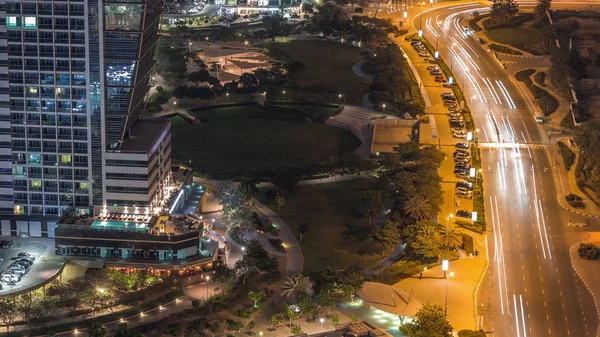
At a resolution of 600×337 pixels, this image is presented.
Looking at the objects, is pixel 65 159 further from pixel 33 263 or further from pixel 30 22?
pixel 30 22

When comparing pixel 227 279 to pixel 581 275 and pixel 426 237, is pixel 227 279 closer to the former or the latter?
pixel 426 237

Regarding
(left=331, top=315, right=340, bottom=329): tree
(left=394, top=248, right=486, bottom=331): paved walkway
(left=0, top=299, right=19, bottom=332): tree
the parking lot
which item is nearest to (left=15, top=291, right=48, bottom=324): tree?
(left=0, top=299, right=19, bottom=332): tree

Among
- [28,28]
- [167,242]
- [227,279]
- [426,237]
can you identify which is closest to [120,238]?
[167,242]

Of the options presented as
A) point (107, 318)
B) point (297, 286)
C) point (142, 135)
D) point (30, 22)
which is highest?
point (30, 22)

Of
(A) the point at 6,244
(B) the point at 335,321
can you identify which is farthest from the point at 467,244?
(A) the point at 6,244

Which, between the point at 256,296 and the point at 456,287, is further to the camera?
the point at 456,287

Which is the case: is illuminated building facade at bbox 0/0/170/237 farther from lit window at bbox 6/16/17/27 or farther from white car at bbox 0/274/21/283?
white car at bbox 0/274/21/283

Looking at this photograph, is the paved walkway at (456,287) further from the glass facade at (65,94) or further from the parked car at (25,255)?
the parked car at (25,255)
